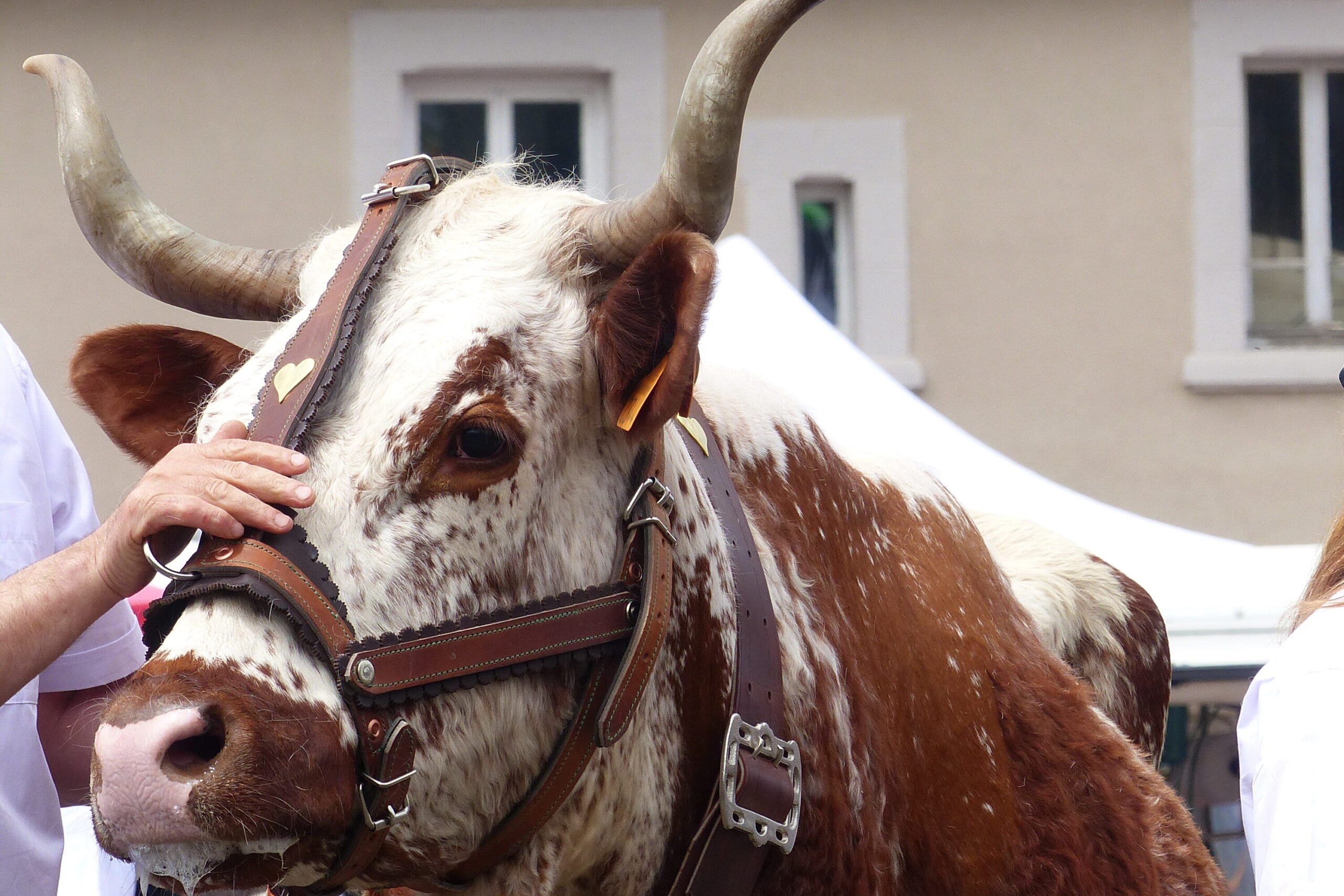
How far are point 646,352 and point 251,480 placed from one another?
1.75 feet

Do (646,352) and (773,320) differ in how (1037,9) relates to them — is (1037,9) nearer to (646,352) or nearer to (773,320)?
(773,320)

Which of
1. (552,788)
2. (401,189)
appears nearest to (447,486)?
(552,788)

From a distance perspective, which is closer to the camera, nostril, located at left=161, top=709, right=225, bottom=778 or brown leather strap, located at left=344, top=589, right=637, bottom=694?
nostril, located at left=161, top=709, right=225, bottom=778

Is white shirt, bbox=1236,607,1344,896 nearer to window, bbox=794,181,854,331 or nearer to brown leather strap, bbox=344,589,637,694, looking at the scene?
brown leather strap, bbox=344,589,637,694

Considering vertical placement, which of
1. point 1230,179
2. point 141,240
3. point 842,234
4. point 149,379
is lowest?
point 149,379

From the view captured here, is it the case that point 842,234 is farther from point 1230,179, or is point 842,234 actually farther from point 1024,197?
point 1230,179

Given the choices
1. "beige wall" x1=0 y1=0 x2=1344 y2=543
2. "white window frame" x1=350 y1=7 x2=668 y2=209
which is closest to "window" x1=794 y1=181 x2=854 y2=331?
"beige wall" x1=0 y1=0 x2=1344 y2=543

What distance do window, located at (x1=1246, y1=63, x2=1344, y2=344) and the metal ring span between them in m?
8.70

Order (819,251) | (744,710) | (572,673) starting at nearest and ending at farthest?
(572,673) < (744,710) < (819,251)

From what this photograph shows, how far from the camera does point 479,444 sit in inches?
63.5

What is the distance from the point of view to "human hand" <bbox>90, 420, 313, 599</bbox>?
1474 millimetres

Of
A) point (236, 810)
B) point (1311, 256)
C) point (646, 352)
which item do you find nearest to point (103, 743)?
point (236, 810)

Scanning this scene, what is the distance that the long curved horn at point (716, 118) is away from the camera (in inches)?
66.4

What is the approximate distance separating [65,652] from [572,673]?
29.3 inches
